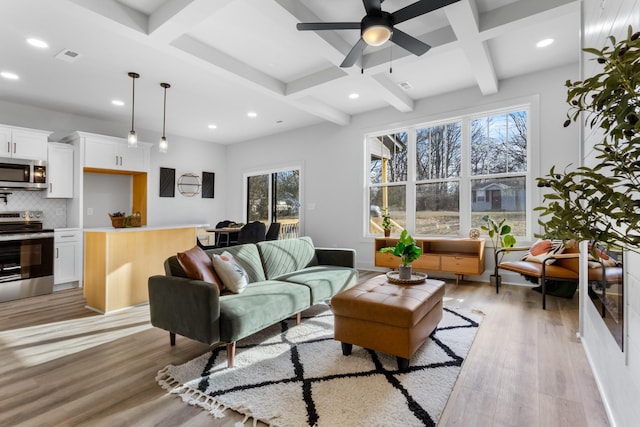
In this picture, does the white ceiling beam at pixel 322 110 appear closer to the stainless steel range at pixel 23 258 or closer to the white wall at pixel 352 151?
the white wall at pixel 352 151

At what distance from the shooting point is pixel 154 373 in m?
2.22

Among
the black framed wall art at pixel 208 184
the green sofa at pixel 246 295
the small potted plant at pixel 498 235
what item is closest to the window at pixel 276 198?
the black framed wall art at pixel 208 184

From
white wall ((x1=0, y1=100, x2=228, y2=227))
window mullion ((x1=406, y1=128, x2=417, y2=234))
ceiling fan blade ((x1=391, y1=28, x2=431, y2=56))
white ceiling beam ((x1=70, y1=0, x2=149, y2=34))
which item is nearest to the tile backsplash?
white wall ((x1=0, y1=100, x2=228, y2=227))

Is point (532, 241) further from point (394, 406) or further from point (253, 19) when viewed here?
point (253, 19)

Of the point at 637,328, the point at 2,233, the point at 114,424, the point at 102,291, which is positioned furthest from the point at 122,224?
the point at 637,328

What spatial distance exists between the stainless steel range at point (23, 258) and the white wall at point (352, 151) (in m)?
3.95

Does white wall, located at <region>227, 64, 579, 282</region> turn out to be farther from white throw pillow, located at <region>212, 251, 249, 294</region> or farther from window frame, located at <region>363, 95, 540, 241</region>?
white throw pillow, located at <region>212, 251, 249, 294</region>

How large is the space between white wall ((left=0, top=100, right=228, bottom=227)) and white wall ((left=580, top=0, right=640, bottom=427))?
6.91 m

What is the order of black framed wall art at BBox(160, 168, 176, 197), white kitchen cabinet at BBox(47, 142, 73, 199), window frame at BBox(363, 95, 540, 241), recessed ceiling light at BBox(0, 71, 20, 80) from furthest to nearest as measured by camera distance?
black framed wall art at BBox(160, 168, 176, 197), white kitchen cabinet at BBox(47, 142, 73, 199), window frame at BBox(363, 95, 540, 241), recessed ceiling light at BBox(0, 71, 20, 80)

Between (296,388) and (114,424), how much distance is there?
99cm

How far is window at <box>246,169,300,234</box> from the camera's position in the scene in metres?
7.02

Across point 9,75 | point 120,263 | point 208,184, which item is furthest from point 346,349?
point 208,184

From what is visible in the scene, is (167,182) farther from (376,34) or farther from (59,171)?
(376,34)

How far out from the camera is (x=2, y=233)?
168 inches
